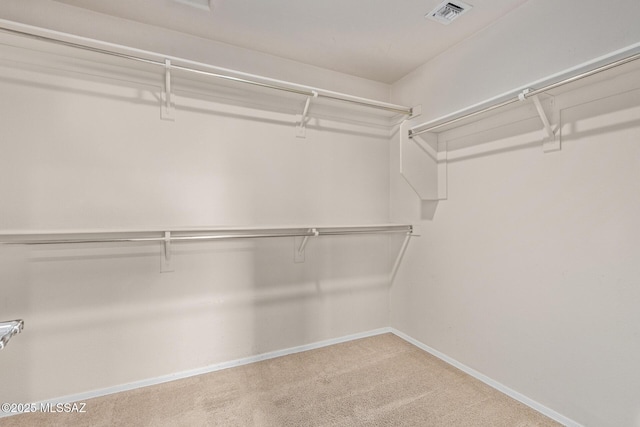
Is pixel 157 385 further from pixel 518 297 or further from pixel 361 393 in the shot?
pixel 518 297

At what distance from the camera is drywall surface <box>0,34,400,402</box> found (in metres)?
1.81

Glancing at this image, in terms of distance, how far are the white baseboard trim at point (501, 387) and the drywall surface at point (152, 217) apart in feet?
2.40

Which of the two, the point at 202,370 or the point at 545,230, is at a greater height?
the point at 545,230

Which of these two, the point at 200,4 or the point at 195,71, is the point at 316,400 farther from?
the point at 200,4

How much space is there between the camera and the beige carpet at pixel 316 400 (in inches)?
67.5

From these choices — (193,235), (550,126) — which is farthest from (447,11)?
(193,235)

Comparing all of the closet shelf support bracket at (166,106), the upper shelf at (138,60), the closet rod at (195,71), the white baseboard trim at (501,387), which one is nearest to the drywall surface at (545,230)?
the white baseboard trim at (501,387)

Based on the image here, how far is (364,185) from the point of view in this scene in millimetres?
2871

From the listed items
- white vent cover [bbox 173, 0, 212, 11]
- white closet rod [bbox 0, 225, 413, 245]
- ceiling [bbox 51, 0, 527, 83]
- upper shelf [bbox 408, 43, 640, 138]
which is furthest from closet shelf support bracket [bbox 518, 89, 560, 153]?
white vent cover [bbox 173, 0, 212, 11]

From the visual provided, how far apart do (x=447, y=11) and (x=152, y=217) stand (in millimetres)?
2365

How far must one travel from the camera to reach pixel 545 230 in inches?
69.4

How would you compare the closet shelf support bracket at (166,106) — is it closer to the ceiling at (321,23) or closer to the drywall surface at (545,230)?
the ceiling at (321,23)

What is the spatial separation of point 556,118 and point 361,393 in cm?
204

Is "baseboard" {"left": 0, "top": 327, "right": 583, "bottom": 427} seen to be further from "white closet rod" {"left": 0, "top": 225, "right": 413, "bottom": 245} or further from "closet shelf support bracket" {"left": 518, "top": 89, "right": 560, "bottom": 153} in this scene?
"closet shelf support bracket" {"left": 518, "top": 89, "right": 560, "bottom": 153}
